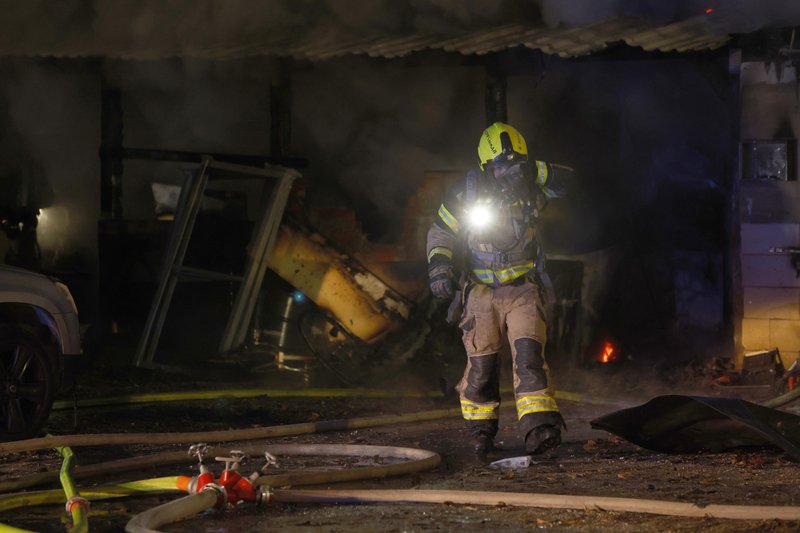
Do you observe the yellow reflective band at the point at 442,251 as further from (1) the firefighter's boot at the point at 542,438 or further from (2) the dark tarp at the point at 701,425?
(2) the dark tarp at the point at 701,425

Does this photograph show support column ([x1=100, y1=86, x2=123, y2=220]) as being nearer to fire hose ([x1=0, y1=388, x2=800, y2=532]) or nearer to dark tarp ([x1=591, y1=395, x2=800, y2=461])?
fire hose ([x1=0, y1=388, x2=800, y2=532])

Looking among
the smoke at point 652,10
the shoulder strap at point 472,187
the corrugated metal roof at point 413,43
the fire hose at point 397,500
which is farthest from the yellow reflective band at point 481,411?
the smoke at point 652,10

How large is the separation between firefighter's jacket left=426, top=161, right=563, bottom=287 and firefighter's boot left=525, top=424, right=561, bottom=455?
99cm

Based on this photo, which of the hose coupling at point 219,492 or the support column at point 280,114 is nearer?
the hose coupling at point 219,492

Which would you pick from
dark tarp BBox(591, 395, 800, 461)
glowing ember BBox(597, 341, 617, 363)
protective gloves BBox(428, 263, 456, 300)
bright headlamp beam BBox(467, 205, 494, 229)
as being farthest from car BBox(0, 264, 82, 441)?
glowing ember BBox(597, 341, 617, 363)

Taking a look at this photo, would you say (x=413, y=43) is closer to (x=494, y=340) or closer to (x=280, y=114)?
(x=280, y=114)

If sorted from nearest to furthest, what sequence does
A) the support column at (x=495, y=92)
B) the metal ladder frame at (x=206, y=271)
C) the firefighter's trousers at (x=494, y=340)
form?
the firefighter's trousers at (x=494, y=340), the metal ladder frame at (x=206, y=271), the support column at (x=495, y=92)

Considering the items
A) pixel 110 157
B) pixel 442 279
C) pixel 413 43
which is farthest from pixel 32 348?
pixel 413 43

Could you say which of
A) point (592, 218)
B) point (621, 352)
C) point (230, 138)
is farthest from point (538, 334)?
point (230, 138)

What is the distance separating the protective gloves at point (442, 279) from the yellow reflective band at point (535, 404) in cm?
91

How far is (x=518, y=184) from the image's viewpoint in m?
7.50

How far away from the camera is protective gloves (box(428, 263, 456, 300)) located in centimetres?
754

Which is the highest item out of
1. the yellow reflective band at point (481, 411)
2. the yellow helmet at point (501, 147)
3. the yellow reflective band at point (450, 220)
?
the yellow helmet at point (501, 147)

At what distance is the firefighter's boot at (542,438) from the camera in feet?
22.9
